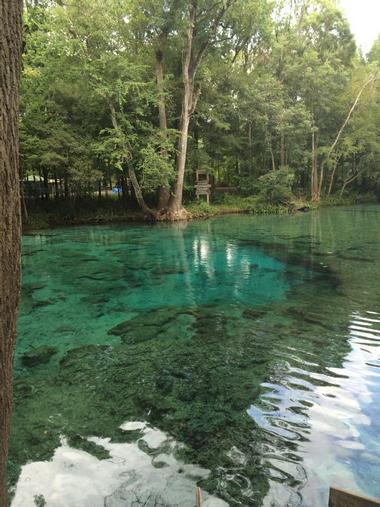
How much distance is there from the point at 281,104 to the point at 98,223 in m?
14.5

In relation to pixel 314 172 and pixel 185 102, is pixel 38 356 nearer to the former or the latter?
pixel 185 102

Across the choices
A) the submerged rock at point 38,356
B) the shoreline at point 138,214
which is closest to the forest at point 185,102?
the shoreline at point 138,214

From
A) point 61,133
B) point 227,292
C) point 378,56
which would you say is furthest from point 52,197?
point 378,56

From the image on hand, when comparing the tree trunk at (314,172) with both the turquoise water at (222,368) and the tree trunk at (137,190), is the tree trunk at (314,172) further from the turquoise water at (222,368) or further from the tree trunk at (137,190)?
the turquoise water at (222,368)

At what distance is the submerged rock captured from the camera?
18.1 ft

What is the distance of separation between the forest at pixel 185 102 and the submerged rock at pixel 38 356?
13048 mm

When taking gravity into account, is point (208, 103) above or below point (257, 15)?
below

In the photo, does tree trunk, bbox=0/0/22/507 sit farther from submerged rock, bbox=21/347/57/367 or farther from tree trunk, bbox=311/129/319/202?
tree trunk, bbox=311/129/319/202

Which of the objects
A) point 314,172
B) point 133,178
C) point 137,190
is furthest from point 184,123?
point 314,172

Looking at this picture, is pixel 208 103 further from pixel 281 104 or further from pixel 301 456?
pixel 301 456

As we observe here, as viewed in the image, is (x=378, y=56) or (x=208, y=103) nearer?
(x=208, y=103)

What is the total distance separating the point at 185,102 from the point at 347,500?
2305 centimetres

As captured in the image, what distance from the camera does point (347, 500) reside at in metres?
1.96

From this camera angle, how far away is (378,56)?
1479 inches
